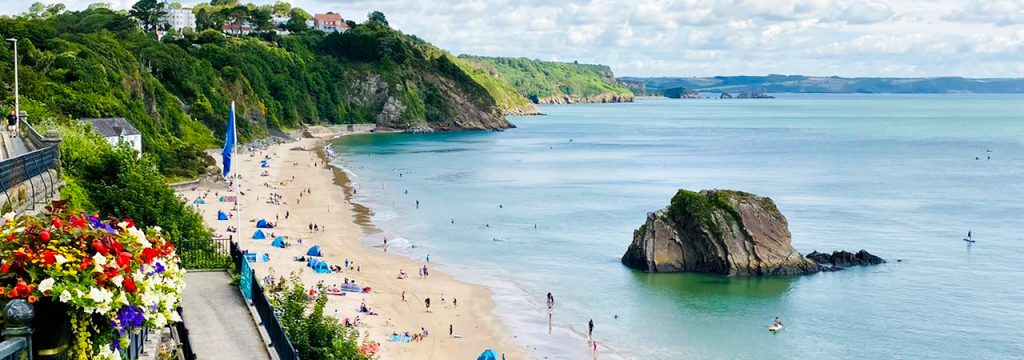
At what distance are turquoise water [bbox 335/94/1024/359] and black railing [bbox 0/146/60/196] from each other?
23459 millimetres

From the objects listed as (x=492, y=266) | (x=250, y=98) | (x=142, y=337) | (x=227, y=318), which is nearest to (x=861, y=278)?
(x=492, y=266)

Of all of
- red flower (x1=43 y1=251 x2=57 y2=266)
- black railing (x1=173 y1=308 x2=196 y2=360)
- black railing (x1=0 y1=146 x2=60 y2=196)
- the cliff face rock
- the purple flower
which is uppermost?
the purple flower

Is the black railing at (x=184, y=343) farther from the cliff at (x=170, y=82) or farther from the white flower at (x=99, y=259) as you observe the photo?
the cliff at (x=170, y=82)

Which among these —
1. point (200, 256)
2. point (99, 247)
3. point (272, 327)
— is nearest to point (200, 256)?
point (200, 256)

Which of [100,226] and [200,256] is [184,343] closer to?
[200,256]

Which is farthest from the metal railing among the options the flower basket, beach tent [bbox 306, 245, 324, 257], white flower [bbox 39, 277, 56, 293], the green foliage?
beach tent [bbox 306, 245, 324, 257]

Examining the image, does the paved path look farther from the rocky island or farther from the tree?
the tree

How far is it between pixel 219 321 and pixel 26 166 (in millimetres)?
4560

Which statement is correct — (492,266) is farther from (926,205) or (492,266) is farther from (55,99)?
(926,205)

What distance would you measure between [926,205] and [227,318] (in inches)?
3246

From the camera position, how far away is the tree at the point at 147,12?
187 metres

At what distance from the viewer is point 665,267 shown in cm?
5784

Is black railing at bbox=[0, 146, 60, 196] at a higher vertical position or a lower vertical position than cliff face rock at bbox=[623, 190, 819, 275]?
higher

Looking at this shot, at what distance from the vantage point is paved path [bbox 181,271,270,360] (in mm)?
16812
